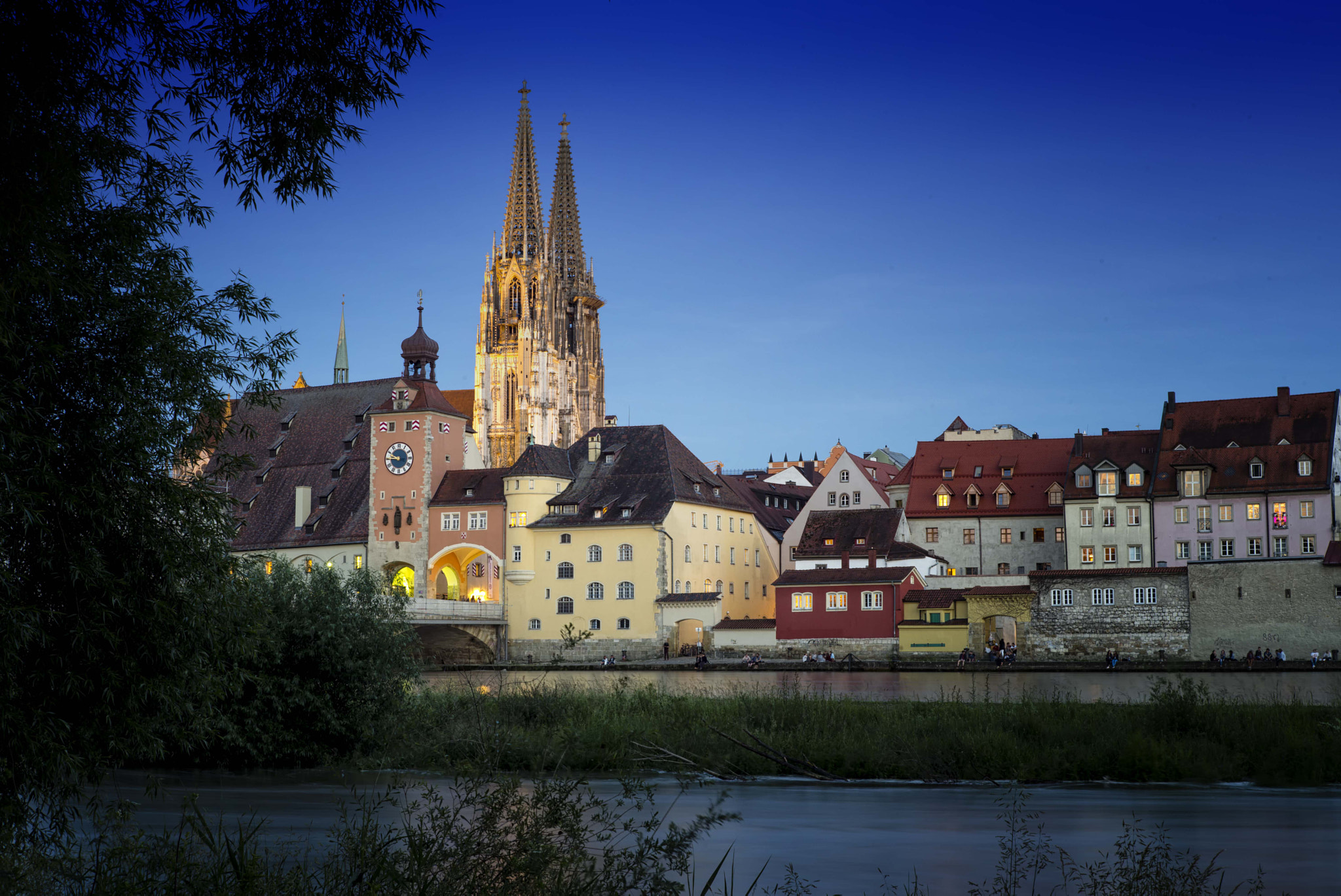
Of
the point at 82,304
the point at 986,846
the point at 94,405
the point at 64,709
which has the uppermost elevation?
the point at 82,304

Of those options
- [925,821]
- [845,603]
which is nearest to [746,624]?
[845,603]

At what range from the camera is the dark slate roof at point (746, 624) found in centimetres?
8425

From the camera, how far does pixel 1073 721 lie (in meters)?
25.4

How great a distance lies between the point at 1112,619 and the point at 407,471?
154 ft

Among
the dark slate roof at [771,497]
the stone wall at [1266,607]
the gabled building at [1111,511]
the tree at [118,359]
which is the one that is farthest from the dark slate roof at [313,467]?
the tree at [118,359]

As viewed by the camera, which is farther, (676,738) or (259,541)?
(259,541)

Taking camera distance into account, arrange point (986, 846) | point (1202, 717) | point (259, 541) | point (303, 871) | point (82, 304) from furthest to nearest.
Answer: point (259, 541), point (1202, 717), point (986, 846), point (82, 304), point (303, 871)

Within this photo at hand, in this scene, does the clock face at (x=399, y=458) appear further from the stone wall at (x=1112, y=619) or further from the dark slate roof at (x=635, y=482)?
the stone wall at (x=1112, y=619)

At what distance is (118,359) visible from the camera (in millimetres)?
14891

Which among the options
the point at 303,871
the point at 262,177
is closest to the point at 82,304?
the point at 262,177

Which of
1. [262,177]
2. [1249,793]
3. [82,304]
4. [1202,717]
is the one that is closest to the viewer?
[262,177]

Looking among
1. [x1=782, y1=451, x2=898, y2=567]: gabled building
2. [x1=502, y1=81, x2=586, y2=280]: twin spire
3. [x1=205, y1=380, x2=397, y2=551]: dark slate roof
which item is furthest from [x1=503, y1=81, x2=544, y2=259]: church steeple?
[x1=782, y1=451, x2=898, y2=567]: gabled building

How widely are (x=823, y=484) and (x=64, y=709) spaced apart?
8217 cm

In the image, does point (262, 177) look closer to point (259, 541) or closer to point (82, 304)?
point (82, 304)
